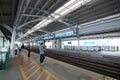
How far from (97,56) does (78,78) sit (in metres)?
7.29

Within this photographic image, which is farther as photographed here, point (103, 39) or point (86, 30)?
point (103, 39)

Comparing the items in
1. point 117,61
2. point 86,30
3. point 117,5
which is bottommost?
point 117,61

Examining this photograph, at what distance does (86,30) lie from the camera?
13984 millimetres

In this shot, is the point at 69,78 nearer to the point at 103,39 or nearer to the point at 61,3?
the point at 61,3

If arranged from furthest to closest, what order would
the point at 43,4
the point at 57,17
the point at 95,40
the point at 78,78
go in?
the point at 95,40 < the point at 57,17 < the point at 43,4 < the point at 78,78

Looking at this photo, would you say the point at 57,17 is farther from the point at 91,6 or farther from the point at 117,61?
the point at 117,61

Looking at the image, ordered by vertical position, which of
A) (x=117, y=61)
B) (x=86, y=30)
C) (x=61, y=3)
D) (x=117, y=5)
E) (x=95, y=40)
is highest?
(x=61, y=3)

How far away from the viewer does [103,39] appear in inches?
731

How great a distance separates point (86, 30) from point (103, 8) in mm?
4544

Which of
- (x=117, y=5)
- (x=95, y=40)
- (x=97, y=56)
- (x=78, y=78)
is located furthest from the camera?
(x=95, y=40)

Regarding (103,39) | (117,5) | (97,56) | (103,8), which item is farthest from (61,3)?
(103,39)

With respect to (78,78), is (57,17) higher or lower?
higher

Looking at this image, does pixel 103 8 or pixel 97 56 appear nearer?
pixel 103 8

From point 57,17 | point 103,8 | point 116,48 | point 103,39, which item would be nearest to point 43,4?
point 57,17
